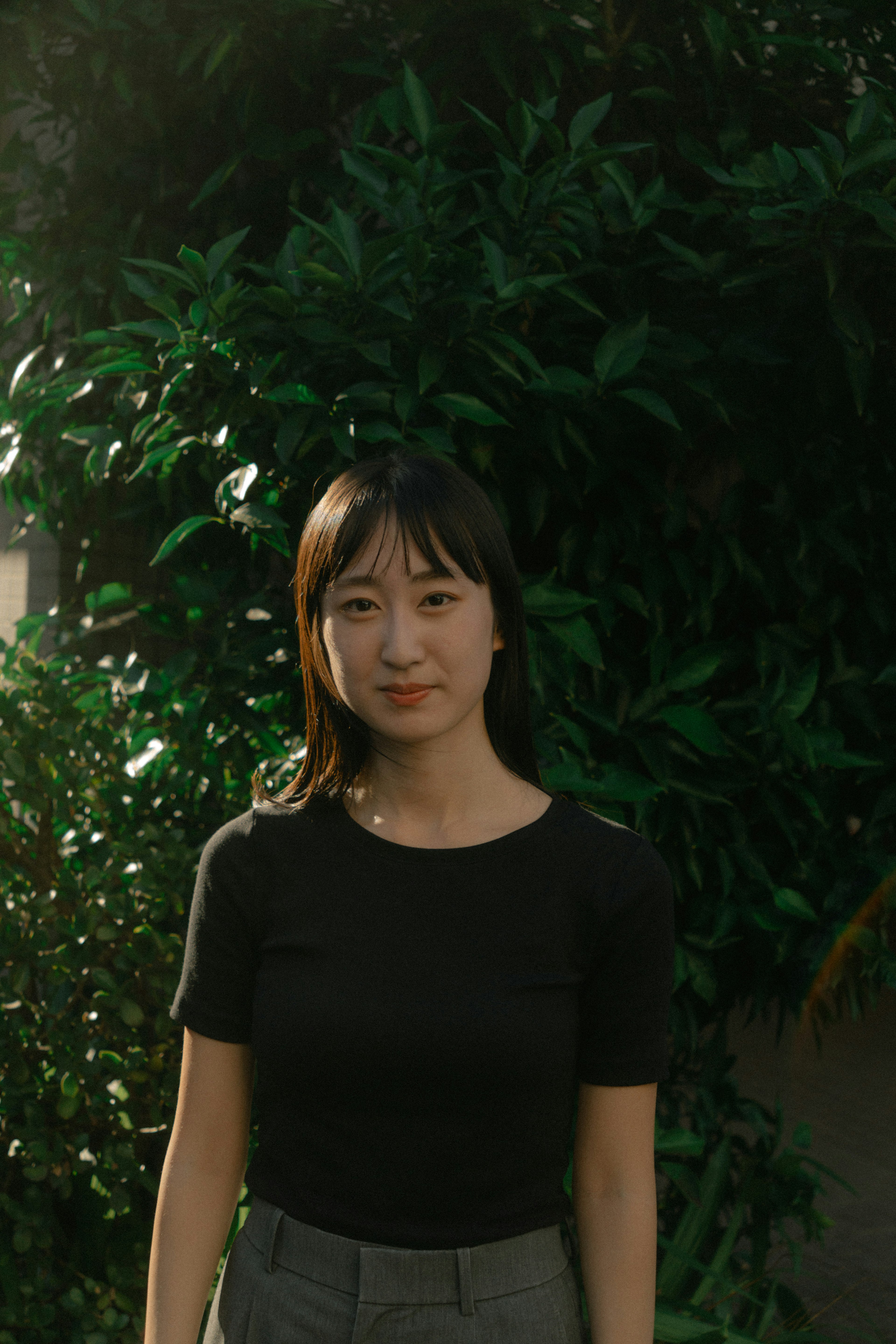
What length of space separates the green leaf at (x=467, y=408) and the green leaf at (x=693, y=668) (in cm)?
68

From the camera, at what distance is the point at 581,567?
2.53 m

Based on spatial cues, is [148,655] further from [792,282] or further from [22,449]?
[792,282]

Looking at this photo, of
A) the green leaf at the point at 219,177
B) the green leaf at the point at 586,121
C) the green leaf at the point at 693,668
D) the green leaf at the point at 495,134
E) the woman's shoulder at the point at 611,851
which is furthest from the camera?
the green leaf at the point at 219,177

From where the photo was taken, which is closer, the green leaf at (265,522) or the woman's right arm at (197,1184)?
the woman's right arm at (197,1184)

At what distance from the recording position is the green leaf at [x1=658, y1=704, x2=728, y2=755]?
7.50 feet

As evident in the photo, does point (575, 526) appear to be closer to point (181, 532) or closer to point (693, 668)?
point (693, 668)

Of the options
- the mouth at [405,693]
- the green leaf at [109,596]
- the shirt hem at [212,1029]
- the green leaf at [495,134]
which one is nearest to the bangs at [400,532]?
the mouth at [405,693]

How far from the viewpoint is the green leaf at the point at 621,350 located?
2086 mm

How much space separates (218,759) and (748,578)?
50.9 inches

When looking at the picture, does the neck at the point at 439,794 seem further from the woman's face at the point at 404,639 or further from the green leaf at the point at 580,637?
the green leaf at the point at 580,637

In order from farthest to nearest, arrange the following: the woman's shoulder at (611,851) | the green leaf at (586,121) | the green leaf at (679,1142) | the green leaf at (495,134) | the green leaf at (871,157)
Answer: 1. the green leaf at (679,1142)
2. the green leaf at (586,121)
3. the green leaf at (495,134)
4. the green leaf at (871,157)
5. the woman's shoulder at (611,851)

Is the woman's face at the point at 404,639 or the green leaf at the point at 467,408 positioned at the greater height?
the green leaf at the point at 467,408

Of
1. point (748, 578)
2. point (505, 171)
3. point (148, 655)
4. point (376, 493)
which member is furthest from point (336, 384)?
point (148, 655)

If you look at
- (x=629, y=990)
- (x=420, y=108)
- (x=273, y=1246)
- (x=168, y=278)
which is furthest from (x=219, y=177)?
(x=273, y=1246)
